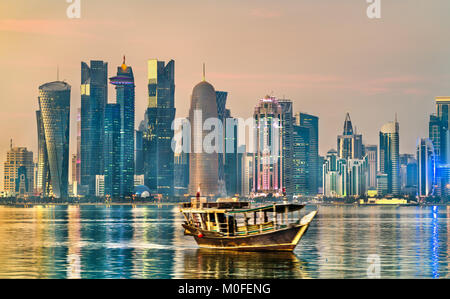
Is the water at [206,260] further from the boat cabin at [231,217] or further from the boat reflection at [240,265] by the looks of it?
the boat cabin at [231,217]

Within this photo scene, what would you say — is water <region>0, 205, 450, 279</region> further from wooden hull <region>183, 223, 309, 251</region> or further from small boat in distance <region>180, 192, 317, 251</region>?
small boat in distance <region>180, 192, 317, 251</region>

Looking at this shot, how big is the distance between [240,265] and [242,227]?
12.3 metres

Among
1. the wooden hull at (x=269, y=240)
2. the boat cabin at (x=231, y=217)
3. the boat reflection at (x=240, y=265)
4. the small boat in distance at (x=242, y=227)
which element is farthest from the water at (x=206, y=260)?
the boat cabin at (x=231, y=217)

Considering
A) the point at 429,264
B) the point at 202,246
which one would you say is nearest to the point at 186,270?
the point at 202,246

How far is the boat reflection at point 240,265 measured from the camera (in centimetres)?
6166

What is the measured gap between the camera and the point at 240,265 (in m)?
68.4

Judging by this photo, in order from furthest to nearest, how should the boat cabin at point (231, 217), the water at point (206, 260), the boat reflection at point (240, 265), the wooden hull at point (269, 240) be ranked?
the boat cabin at point (231, 217) < the wooden hull at point (269, 240) < the water at point (206, 260) < the boat reflection at point (240, 265)

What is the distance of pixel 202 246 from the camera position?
86.0 m

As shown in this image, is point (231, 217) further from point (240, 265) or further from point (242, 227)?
point (240, 265)

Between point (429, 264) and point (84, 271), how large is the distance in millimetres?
35496

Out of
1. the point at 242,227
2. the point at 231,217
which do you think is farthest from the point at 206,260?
the point at 242,227

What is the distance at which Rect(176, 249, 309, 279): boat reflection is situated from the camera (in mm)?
61656

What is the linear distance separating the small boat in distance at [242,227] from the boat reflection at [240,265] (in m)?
1.22
